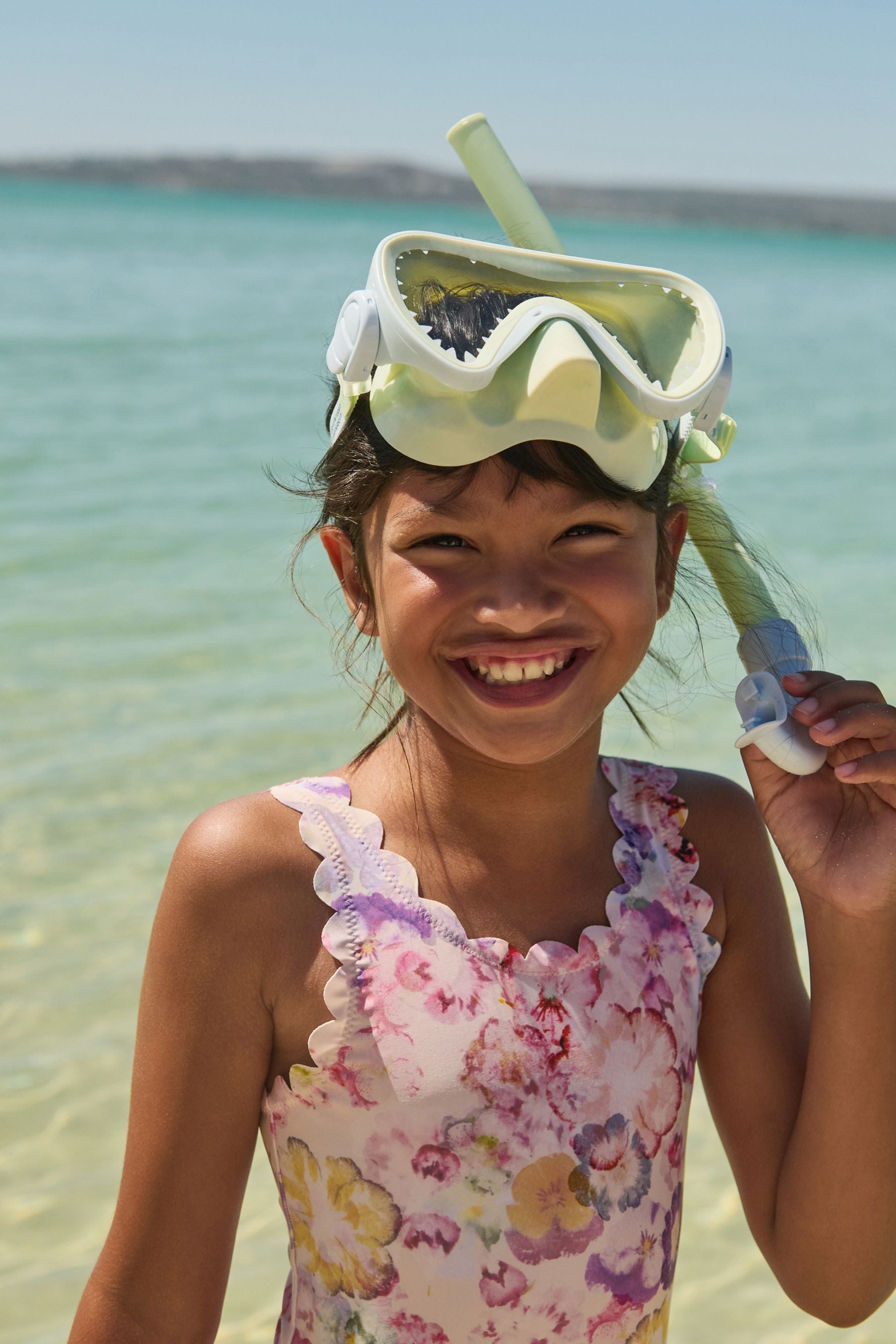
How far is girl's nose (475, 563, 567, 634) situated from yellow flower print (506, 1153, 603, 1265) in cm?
67

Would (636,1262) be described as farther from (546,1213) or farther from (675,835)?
(675,835)

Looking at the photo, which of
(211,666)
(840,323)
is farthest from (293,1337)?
(840,323)

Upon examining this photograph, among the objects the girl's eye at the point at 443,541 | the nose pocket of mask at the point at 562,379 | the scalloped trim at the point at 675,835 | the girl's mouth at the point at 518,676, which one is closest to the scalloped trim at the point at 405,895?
the scalloped trim at the point at 675,835

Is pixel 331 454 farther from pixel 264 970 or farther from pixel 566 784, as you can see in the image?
pixel 264 970

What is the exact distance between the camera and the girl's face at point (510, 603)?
5.71 feet

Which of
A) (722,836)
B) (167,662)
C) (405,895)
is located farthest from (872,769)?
(167,662)

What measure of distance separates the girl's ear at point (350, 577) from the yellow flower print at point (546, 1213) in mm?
733

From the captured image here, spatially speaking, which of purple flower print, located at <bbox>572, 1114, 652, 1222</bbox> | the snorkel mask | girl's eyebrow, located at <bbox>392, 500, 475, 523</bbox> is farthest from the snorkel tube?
purple flower print, located at <bbox>572, 1114, 652, 1222</bbox>

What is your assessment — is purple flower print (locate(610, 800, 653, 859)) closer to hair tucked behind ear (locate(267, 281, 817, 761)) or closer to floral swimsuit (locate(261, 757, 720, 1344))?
floral swimsuit (locate(261, 757, 720, 1344))

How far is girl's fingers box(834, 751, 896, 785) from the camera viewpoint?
5.94ft

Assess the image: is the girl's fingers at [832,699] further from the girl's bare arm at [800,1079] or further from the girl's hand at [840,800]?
the girl's bare arm at [800,1079]

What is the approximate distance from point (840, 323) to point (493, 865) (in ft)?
81.5

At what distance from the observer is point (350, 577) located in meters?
1.98

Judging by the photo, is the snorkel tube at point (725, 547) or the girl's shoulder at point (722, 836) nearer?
the snorkel tube at point (725, 547)
